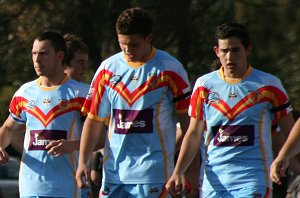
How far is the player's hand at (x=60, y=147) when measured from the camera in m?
10.3

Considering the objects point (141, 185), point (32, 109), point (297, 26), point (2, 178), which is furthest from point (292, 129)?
point (2, 178)

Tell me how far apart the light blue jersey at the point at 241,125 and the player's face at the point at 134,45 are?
57 centimetres

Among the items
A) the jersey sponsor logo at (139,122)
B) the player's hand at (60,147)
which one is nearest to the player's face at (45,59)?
the player's hand at (60,147)

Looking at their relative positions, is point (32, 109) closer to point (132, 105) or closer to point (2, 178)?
point (132, 105)

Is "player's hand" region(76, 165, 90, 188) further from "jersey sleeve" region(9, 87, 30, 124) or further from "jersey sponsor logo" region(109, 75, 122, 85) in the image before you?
"jersey sleeve" region(9, 87, 30, 124)

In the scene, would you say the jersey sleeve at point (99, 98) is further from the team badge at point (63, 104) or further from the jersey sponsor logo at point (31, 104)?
the jersey sponsor logo at point (31, 104)

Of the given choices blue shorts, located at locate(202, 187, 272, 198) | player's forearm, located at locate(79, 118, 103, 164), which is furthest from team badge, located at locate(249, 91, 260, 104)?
player's forearm, located at locate(79, 118, 103, 164)

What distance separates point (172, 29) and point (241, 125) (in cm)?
684

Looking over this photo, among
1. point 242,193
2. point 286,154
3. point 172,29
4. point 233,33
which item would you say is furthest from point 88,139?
point 172,29

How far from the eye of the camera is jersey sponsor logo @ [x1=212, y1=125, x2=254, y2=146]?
959cm

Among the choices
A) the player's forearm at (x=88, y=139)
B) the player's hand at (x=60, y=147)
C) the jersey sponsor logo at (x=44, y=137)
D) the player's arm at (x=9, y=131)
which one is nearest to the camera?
the player's forearm at (x=88, y=139)

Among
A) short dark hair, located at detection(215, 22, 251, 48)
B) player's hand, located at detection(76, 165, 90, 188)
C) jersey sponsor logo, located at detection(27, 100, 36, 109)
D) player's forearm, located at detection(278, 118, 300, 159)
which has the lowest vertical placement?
player's hand, located at detection(76, 165, 90, 188)

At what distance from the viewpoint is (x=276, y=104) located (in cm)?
966

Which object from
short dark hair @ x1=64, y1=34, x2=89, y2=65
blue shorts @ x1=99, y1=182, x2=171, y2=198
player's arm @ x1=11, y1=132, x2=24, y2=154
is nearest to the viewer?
blue shorts @ x1=99, y1=182, x2=171, y2=198
